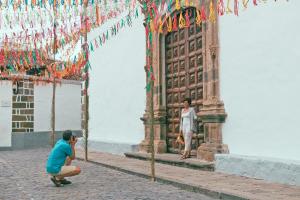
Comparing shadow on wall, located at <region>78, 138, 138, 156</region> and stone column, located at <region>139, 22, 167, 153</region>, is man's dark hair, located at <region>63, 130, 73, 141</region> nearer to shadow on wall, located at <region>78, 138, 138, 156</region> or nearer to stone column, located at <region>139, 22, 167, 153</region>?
stone column, located at <region>139, 22, 167, 153</region>

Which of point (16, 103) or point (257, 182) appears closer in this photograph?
point (257, 182)

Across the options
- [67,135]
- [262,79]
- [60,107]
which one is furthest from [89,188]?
[60,107]

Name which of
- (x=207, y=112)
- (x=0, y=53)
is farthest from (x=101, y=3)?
(x=207, y=112)

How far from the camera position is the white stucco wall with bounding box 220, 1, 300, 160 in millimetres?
7238

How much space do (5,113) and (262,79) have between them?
40.6ft

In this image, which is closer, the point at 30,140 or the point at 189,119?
the point at 189,119

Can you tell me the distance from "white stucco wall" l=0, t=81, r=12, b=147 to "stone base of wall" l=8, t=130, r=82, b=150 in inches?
9.1

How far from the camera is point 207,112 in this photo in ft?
30.1

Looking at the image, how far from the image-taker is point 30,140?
714 inches

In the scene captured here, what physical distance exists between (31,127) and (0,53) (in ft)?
10.6

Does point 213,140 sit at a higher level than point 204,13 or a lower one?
lower

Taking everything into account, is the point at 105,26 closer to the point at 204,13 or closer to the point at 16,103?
the point at 16,103

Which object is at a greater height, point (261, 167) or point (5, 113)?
point (5, 113)

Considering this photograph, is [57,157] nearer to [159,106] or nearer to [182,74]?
[182,74]
